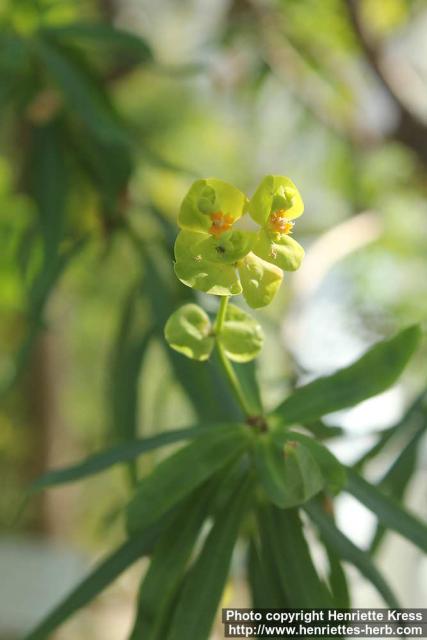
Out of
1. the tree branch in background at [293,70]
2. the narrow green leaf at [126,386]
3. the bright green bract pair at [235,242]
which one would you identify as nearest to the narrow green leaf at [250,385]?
the bright green bract pair at [235,242]

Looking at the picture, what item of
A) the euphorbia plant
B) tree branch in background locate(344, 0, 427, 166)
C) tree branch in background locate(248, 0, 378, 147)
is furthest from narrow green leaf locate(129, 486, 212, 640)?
tree branch in background locate(248, 0, 378, 147)

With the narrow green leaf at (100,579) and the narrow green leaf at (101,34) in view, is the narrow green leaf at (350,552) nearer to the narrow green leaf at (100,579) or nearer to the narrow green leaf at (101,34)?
the narrow green leaf at (100,579)

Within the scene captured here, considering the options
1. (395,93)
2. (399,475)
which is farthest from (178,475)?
(395,93)

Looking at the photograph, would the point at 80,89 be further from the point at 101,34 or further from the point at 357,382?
the point at 357,382

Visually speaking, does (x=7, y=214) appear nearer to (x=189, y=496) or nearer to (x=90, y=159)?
(x=90, y=159)

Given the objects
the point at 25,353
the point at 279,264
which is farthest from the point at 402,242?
the point at 279,264

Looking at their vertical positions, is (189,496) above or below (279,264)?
below

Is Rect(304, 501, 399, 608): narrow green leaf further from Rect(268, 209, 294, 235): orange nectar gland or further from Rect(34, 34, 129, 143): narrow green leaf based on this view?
Rect(34, 34, 129, 143): narrow green leaf
